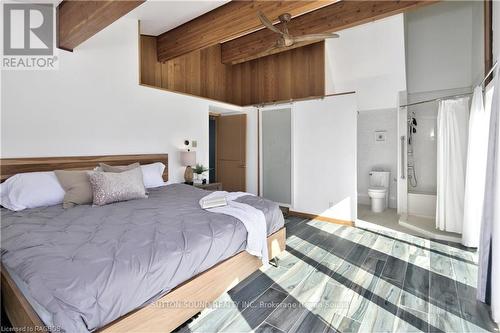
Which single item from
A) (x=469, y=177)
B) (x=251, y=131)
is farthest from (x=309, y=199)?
(x=469, y=177)

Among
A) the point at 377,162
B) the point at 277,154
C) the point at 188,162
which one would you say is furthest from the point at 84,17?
the point at 377,162

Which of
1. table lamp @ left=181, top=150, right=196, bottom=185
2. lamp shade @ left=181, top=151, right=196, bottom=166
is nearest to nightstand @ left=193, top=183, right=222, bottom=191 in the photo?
table lamp @ left=181, top=150, right=196, bottom=185

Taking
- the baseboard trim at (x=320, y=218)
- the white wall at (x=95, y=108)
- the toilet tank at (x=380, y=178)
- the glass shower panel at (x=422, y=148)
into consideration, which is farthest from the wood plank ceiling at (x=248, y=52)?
the baseboard trim at (x=320, y=218)

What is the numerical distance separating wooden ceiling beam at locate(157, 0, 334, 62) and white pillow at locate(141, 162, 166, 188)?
1.86m

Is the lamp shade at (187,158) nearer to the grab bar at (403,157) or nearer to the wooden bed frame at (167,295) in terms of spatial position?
the wooden bed frame at (167,295)

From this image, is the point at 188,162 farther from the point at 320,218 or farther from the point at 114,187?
the point at 320,218

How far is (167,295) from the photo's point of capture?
5.30ft

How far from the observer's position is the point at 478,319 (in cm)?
190

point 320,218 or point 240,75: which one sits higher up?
point 240,75

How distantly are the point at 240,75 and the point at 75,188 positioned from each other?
14.6 feet

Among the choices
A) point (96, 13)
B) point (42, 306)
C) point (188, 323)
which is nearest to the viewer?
point (42, 306)

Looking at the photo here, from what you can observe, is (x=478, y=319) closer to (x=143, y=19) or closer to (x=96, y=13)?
(x=96, y=13)

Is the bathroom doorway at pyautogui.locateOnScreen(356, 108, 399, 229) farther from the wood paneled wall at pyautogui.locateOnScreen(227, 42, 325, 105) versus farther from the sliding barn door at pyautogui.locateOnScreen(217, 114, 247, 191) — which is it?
the sliding barn door at pyautogui.locateOnScreen(217, 114, 247, 191)

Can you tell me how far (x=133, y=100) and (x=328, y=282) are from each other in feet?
11.5
